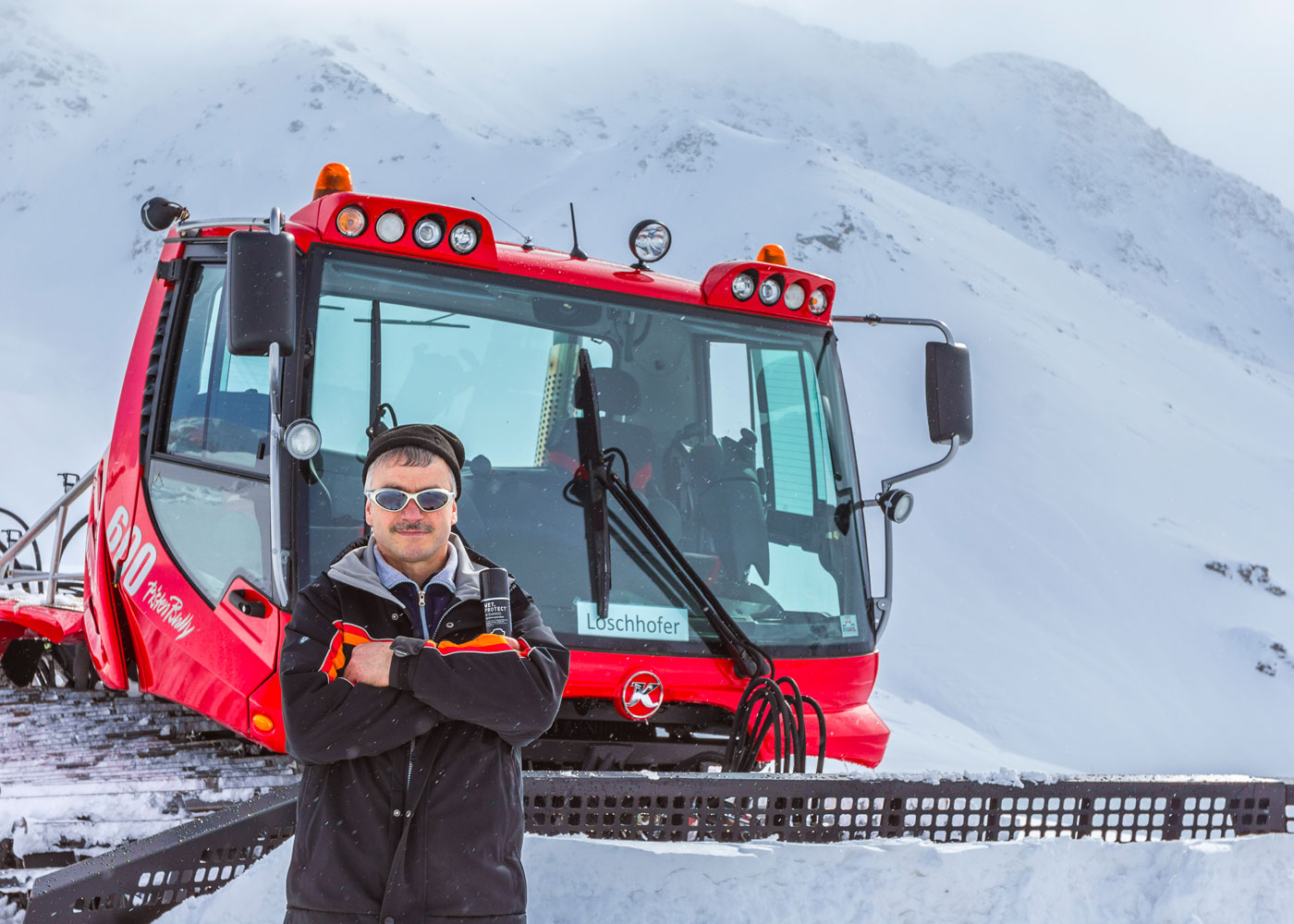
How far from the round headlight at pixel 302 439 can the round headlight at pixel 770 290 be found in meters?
1.86

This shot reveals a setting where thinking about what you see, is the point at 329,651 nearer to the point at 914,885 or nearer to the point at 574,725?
the point at 914,885

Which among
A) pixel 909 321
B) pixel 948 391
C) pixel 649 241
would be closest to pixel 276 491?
pixel 649 241

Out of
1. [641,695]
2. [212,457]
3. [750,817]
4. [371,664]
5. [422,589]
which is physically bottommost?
[750,817]

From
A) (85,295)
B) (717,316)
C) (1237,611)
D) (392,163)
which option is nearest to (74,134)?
(392,163)

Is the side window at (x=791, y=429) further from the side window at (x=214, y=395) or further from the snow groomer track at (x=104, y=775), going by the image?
the snow groomer track at (x=104, y=775)

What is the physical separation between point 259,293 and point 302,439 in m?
0.42

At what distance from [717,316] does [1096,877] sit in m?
2.37

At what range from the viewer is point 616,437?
4.44 meters

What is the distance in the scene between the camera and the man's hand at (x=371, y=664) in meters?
2.13

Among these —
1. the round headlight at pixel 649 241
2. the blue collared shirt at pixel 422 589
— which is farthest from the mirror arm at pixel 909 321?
the blue collared shirt at pixel 422 589

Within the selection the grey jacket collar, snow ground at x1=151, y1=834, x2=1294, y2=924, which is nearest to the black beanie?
the grey jacket collar

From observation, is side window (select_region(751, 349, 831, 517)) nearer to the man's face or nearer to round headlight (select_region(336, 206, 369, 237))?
round headlight (select_region(336, 206, 369, 237))

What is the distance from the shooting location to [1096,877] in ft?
10.9

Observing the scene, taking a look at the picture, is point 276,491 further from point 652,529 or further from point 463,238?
point 652,529
